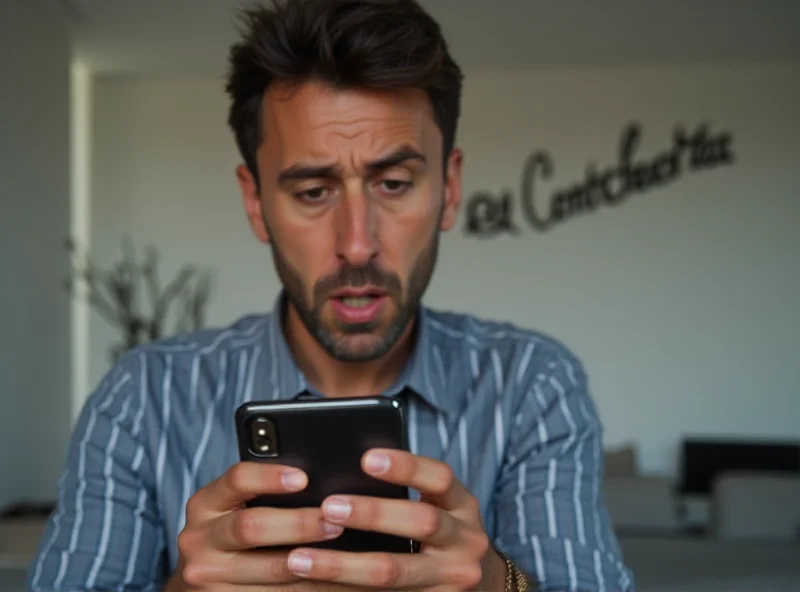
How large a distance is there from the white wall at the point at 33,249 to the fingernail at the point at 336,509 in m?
3.09

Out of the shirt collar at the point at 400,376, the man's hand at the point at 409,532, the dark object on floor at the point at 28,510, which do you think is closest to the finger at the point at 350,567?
the man's hand at the point at 409,532

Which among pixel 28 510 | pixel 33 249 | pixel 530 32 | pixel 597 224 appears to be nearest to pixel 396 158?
pixel 28 510

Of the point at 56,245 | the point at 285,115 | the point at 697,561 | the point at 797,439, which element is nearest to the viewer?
the point at 285,115

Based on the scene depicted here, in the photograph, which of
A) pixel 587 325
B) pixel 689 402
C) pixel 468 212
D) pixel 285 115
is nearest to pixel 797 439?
pixel 689 402

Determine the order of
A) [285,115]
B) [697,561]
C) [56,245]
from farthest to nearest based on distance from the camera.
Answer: [56,245], [697,561], [285,115]

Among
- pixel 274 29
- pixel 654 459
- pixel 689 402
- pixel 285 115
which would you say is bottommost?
pixel 654 459

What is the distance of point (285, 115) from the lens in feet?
3.95

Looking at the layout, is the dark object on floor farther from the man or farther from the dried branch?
the man

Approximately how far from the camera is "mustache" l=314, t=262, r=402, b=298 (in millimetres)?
1148

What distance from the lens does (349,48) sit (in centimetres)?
117

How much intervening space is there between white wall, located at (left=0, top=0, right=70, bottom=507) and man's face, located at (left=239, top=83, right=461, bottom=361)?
270 cm

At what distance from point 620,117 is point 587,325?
1.28 m

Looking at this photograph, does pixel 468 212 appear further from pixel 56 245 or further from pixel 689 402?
pixel 56 245

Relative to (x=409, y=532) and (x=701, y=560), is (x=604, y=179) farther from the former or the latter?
(x=409, y=532)
